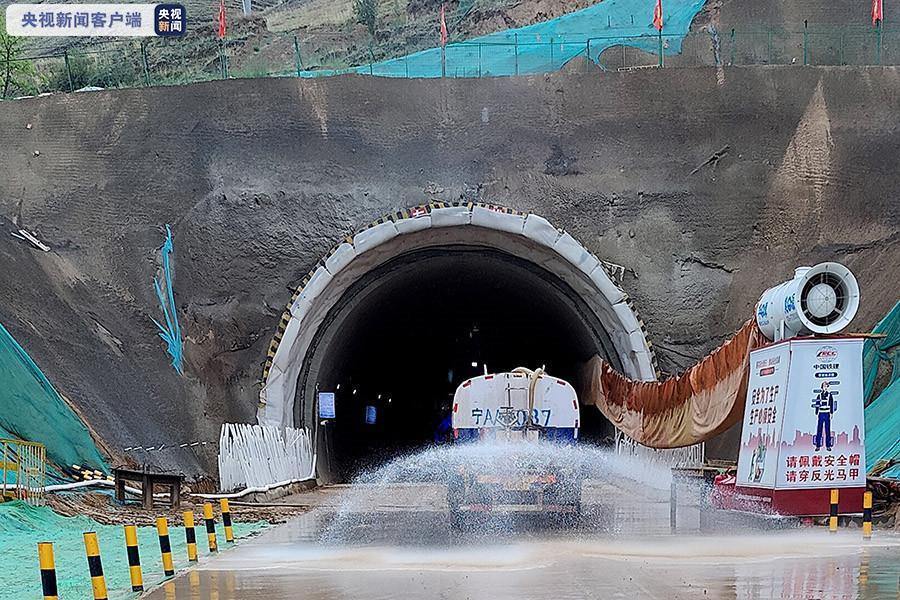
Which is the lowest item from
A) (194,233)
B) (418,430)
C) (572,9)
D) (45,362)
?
(418,430)

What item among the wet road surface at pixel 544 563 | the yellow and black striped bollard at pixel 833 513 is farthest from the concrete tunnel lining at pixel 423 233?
the yellow and black striped bollard at pixel 833 513

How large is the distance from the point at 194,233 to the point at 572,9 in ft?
94.6

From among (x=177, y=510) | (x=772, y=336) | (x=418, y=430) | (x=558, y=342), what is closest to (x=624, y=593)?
(x=772, y=336)

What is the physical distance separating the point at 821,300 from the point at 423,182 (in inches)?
647

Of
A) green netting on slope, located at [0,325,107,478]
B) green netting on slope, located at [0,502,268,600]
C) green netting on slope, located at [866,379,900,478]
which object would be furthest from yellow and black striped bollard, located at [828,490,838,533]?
green netting on slope, located at [0,325,107,478]

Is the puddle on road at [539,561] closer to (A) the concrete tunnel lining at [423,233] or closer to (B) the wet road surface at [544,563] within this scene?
(B) the wet road surface at [544,563]

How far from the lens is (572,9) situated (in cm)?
5662

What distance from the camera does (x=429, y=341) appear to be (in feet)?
166

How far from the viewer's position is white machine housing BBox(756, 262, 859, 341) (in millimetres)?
18328

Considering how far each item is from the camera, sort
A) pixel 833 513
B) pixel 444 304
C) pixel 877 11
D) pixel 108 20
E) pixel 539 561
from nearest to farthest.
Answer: pixel 539 561 < pixel 833 513 < pixel 877 11 < pixel 108 20 < pixel 444 304

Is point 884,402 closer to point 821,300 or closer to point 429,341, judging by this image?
point 821,300

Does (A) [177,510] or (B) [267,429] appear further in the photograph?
(B) [267,429]

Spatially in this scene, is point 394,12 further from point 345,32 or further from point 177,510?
point 177,510

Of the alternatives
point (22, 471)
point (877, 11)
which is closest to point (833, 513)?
point (22, 471)
